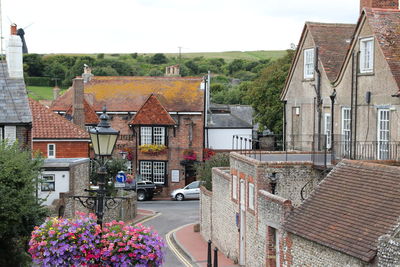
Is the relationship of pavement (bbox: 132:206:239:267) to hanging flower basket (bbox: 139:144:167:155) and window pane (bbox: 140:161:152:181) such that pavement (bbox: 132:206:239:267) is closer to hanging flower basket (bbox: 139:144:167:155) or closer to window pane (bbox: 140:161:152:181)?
hanging flower basket (bbox: 139:144:167:155)

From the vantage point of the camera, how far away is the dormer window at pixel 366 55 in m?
26.1

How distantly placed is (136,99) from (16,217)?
36820 millimetres

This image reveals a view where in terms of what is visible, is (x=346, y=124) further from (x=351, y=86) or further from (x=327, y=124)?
(x=327, y=124)

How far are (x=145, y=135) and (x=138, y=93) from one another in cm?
506

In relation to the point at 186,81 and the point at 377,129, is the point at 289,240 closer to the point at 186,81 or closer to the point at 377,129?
the point at 377,129

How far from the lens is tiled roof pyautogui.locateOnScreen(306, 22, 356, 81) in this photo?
30438 mm

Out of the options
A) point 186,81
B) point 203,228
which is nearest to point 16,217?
point 203,228

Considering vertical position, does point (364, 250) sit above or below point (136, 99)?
below

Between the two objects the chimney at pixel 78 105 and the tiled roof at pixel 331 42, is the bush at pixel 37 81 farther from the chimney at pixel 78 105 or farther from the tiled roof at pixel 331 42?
the tiled roof at pixel 331 42

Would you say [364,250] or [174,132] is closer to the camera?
A: [364,250]

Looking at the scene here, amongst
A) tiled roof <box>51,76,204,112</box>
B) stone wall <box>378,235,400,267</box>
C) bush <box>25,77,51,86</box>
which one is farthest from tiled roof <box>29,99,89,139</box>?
bush <box>25,77,51,86</box>

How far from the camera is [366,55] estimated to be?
2647 cm

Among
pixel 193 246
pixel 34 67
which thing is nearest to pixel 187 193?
pixel 193 246

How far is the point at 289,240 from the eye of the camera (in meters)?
21.4
